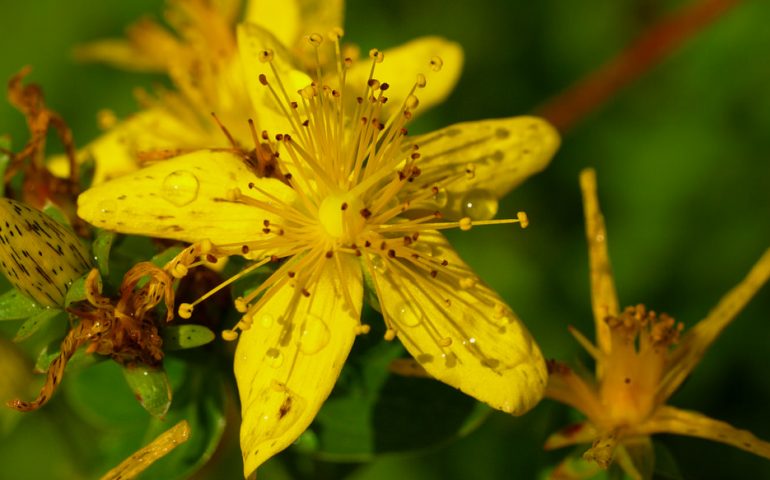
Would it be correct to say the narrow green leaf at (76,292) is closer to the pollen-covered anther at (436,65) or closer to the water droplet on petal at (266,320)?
the water droplet on petal at (266,320)

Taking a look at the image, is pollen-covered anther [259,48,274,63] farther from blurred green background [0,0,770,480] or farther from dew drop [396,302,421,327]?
blurred green background [0,0,770,480]

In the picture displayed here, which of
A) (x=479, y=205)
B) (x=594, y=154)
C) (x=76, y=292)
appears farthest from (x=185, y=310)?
(x=594, y=154)

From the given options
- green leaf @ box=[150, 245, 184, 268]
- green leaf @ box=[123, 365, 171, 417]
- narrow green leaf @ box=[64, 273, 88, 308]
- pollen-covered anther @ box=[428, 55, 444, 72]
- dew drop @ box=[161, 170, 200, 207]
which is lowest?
green leaf @ box=[123, 365, 171, 417]

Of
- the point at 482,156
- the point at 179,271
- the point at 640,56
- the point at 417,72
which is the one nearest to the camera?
the point at 179,271

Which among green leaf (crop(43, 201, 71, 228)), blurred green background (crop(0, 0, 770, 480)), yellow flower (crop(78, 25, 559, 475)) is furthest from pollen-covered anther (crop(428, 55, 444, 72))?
blurred green background (crop(0, 0, 770, 480))

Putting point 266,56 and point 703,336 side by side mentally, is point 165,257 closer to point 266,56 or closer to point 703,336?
point 266,56

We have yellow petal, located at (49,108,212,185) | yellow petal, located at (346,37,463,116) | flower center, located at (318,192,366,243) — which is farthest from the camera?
yellow petal, located at (49,108,212,185)
